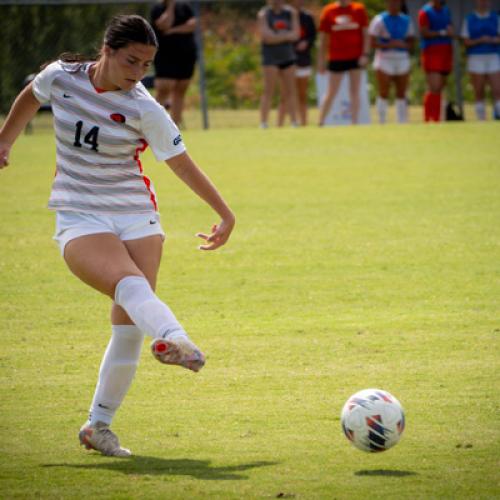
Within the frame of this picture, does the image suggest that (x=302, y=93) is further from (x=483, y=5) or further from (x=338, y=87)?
(x=483, y=5)

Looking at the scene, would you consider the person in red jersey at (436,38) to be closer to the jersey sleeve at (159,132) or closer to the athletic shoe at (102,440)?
the jersey sleeve at (159,132)

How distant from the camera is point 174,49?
19984 millimetres

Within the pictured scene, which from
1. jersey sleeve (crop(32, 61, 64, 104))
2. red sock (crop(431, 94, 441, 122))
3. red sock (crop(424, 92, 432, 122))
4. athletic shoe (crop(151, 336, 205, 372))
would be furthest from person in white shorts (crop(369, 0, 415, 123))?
athletic shoe (crop(151, 336, 205, 372))

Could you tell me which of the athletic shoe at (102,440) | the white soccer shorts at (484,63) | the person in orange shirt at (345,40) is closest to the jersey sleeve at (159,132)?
the athletic shoe at (102,440)

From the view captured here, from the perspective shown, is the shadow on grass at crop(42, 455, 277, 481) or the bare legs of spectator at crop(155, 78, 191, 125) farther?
the bare legs of spectator at crop(155, 78, 191, 125)

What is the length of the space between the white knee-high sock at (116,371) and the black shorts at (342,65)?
16071 millimetres

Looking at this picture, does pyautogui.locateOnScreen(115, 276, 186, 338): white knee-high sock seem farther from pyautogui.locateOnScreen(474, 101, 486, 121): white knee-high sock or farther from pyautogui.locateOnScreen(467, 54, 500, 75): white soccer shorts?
pyautogui.locateOnScreen(474, 101, 486, 121): white knee-high sock

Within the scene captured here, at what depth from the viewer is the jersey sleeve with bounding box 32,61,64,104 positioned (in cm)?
548

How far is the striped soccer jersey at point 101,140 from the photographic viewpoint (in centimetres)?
532

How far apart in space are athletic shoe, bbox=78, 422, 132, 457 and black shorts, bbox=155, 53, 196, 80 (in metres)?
15.1

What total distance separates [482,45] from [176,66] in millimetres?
5828

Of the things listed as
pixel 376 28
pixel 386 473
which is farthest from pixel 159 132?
pixel 376 28

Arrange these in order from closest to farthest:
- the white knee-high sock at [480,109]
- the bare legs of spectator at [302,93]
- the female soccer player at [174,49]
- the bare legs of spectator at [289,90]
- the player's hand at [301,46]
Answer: the female soccer player at [174,49]
the bare legs of spectator at [289,90]
the player's hand at [301,46]
the bare legs of spectator at [302,93]
the white knee-high sock at [480,109]

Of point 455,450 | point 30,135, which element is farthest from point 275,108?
point 455,450
